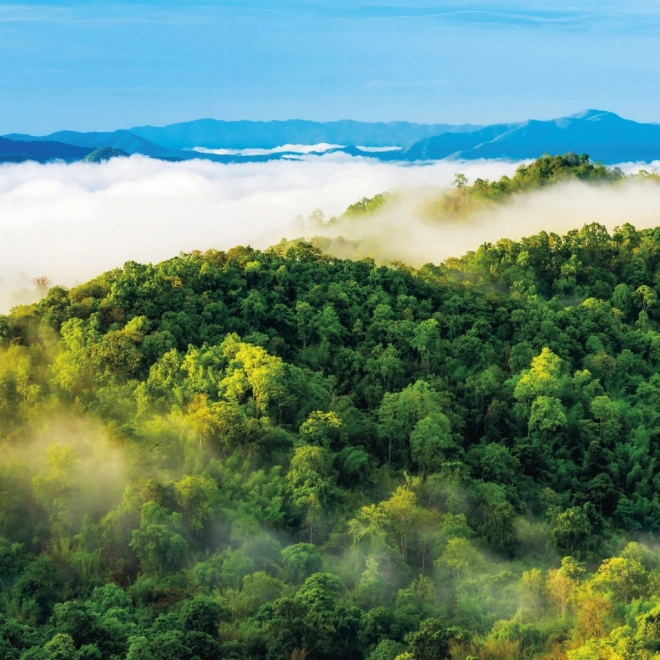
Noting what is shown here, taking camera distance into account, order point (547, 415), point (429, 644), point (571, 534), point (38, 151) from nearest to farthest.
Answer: point (429, 644) → point (571, 534) → point (547, 415) → point (38, 151)

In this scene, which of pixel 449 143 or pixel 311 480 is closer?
Result: pixel 311 480

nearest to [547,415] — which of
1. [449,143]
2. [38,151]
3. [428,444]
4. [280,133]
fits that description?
[428,444]

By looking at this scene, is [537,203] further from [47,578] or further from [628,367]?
[47,578]

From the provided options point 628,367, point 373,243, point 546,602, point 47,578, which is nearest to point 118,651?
point 47,578

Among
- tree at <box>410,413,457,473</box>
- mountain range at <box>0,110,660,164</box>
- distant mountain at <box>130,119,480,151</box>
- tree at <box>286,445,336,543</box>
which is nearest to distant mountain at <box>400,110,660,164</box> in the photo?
mountain range at <box>0,110,660,164</box>

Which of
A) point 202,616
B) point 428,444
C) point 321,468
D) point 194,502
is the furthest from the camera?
point 428,444

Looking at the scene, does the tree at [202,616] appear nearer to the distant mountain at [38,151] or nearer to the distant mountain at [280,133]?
the distant mountain at [38,151]

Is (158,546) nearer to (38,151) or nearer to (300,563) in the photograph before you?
(300,563)
